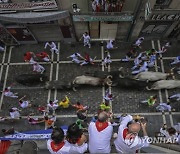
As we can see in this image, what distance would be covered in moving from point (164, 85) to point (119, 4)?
6.26 metres

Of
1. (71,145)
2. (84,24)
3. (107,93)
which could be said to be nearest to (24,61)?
(84,24)

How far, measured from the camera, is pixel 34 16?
17703 millimetres

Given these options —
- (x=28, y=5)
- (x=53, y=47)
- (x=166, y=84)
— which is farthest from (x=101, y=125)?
(x=53, y=47)

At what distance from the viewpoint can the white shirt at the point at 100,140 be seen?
387 inches

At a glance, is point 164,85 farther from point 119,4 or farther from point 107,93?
point 119,4

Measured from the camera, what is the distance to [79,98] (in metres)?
19.6

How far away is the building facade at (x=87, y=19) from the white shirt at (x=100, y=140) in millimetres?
8982

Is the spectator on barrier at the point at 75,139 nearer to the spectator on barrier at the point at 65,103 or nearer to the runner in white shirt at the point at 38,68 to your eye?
the spectator on barrier at the point at 65,103

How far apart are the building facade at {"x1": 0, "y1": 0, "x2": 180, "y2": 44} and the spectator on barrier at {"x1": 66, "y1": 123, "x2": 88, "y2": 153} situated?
9.61 m

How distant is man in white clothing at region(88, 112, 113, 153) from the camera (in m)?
9.85

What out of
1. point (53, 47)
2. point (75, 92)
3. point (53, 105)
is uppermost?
point (53, 47)

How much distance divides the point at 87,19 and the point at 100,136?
407 inches

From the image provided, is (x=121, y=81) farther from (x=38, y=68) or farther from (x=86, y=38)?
(x=38, y=68)

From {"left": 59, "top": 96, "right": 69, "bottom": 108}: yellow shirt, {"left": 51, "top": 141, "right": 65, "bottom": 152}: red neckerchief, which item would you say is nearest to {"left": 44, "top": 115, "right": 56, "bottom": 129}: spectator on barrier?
{"left": 59, "top": 96, "right": 69, "bottom": 108}: yellow shirt
